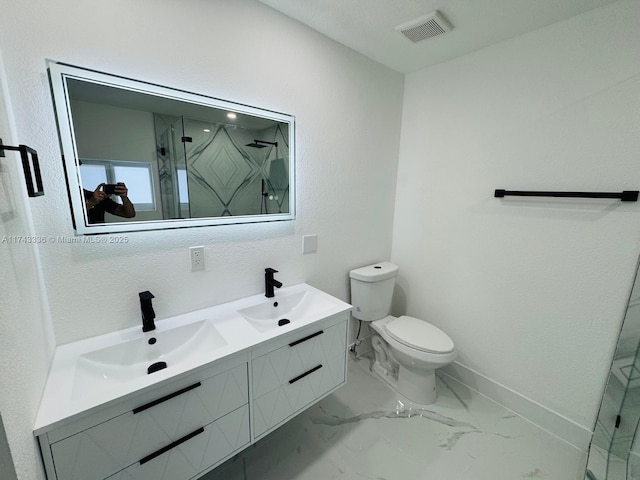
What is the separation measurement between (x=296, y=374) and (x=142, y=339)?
706mm

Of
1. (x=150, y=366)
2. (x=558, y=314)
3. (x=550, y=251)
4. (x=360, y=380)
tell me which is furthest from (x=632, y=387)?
(x=150, y=366)

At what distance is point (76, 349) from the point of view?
40.8 inches

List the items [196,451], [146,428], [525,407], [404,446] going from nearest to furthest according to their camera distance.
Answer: [146,428]
[196,451]
[404,446]
[525,407]

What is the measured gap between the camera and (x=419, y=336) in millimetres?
1816

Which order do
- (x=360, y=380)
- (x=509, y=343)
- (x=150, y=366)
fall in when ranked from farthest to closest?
(x=360, y=380) < (x=509, y=343) < (x=150, y=366)

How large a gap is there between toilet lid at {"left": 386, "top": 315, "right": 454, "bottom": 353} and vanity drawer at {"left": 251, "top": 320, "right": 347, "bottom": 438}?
51 centimetres

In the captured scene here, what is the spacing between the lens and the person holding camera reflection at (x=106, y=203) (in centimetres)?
103

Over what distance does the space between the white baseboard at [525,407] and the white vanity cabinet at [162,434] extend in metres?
1.68

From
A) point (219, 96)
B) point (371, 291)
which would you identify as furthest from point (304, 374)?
point (219, 96)

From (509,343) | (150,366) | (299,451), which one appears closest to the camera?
(150,366)

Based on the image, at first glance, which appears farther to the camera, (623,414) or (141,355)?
(623,414)

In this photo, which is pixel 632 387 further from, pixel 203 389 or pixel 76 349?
pixel 76 349

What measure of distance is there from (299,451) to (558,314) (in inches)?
67.1

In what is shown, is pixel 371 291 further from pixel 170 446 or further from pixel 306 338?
pixel 170 446
